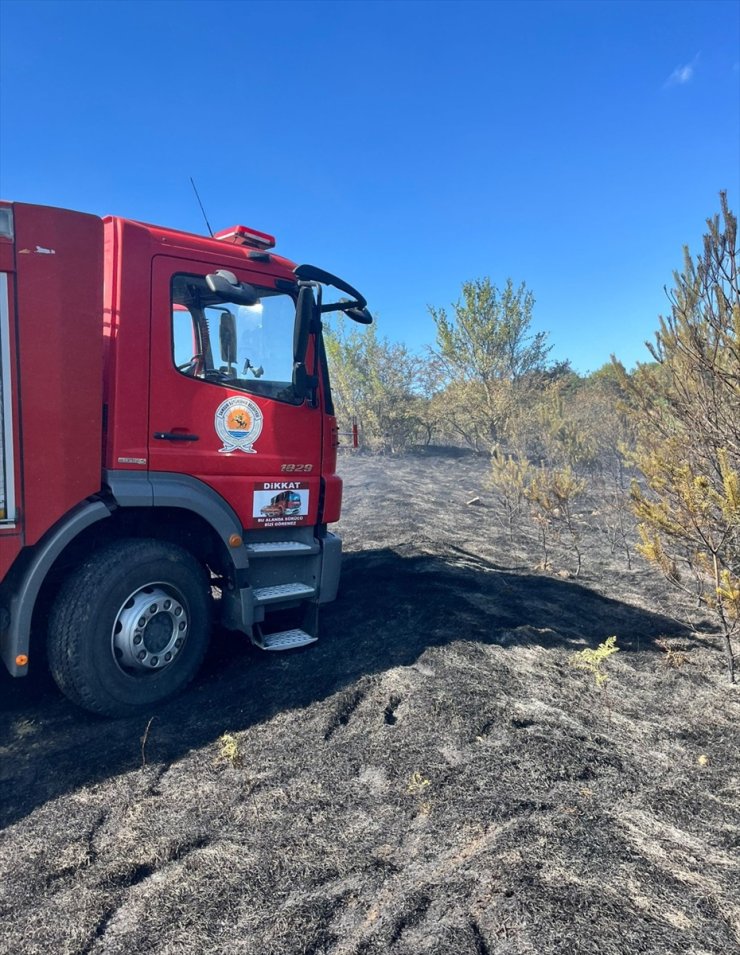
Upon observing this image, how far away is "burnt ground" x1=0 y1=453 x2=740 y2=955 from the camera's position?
203 centimetres

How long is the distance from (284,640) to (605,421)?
12.6m

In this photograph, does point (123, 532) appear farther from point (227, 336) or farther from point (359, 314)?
point (359, 314)

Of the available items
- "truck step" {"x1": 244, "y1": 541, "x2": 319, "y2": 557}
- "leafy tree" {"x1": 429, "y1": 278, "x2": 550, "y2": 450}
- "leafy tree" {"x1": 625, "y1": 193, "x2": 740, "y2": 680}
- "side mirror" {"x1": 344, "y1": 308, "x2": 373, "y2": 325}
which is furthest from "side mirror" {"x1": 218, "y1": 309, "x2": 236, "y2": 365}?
"leafy tree" {"x1": 429, "y1": 278, "x2": 550, "y2": 450}

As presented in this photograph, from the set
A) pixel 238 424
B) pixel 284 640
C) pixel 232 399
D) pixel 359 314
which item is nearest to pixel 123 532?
pixel 238 424

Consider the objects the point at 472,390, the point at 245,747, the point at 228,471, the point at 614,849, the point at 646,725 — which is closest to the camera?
the point at 614,849

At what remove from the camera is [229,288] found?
12.6 feet

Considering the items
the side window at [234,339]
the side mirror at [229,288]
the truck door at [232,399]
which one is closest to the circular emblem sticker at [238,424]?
the truck door at [232,399]

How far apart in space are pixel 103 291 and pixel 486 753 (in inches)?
139

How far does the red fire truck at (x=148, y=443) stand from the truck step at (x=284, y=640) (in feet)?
0.08

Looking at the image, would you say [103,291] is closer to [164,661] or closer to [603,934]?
[164,661]

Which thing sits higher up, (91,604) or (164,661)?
(91,604)

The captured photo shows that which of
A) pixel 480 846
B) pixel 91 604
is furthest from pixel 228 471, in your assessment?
pixel 480 846

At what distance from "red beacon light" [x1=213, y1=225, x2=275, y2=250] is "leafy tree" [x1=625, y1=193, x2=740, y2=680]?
340 centimetres

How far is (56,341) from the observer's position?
11.0 ft
